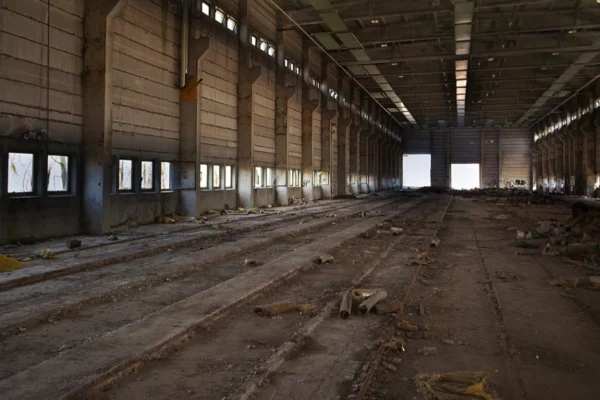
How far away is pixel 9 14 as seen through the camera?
10734 mm

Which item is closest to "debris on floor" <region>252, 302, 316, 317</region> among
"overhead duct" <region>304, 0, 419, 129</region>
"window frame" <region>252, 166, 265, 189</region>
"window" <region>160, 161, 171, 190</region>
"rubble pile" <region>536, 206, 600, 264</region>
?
"rubble pile" <region>536, 206, 600, 264</region>

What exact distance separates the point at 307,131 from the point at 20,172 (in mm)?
21026

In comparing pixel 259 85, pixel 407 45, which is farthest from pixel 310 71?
pixel 259 85

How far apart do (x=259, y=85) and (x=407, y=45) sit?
11483 millimetres

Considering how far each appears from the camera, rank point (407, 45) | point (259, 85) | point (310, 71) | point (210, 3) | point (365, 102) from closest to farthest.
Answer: point (210, 3), point (259, 85), point (407, 45), point (310, 71), point (365, 102)

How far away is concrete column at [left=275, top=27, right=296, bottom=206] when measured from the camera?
1035 inches

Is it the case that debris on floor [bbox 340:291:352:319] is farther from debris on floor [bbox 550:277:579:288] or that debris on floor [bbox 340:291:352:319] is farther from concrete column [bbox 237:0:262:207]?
concrete column [bbox 237:0:262:207]

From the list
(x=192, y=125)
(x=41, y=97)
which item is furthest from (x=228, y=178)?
(x=41, y=97)

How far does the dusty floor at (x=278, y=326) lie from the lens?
388 centimetres

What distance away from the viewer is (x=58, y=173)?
1249cm

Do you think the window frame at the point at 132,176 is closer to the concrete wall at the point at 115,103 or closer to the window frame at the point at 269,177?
the concrete wall at the point at 115,103

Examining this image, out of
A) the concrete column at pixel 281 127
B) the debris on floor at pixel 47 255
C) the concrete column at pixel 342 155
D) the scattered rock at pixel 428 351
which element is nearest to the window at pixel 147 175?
the debris on floor at pixel 47 255

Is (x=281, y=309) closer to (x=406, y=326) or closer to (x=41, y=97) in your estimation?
(x=406, y=326)

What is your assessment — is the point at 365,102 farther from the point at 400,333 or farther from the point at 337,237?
the point at 400,333
